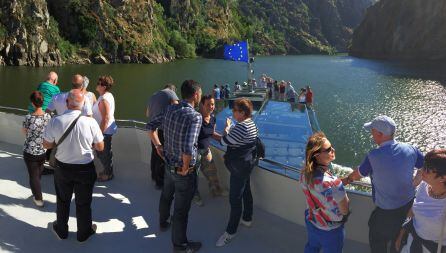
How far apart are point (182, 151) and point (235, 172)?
29.3 inches

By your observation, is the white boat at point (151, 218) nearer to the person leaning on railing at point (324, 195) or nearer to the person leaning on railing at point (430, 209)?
the person leaning on railing at point (324, 195)

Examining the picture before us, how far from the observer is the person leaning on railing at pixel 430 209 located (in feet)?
9.00

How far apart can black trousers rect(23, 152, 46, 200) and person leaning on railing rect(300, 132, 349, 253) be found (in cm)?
362

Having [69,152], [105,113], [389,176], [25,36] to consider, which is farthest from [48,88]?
[25,36]

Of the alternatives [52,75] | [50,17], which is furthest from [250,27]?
[52,75]

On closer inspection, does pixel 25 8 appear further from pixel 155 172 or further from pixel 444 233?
pixel 444 233

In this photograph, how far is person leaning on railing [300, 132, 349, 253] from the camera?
3148 mm

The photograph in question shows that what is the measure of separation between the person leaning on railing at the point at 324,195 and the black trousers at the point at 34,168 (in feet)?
11.9

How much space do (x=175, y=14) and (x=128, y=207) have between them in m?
110

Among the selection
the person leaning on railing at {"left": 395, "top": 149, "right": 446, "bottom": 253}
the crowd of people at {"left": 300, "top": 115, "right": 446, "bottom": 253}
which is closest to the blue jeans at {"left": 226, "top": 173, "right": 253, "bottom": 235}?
the crowd of people at {"left": 300, "top": 115, "right": 446, "bottom": 253}

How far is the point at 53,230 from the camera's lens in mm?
4605

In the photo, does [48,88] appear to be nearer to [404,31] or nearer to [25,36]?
[25,36]

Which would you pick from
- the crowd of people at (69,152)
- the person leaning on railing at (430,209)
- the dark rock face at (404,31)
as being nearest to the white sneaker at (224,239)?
the crowd of people at (69,152)

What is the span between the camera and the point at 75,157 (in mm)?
4098
